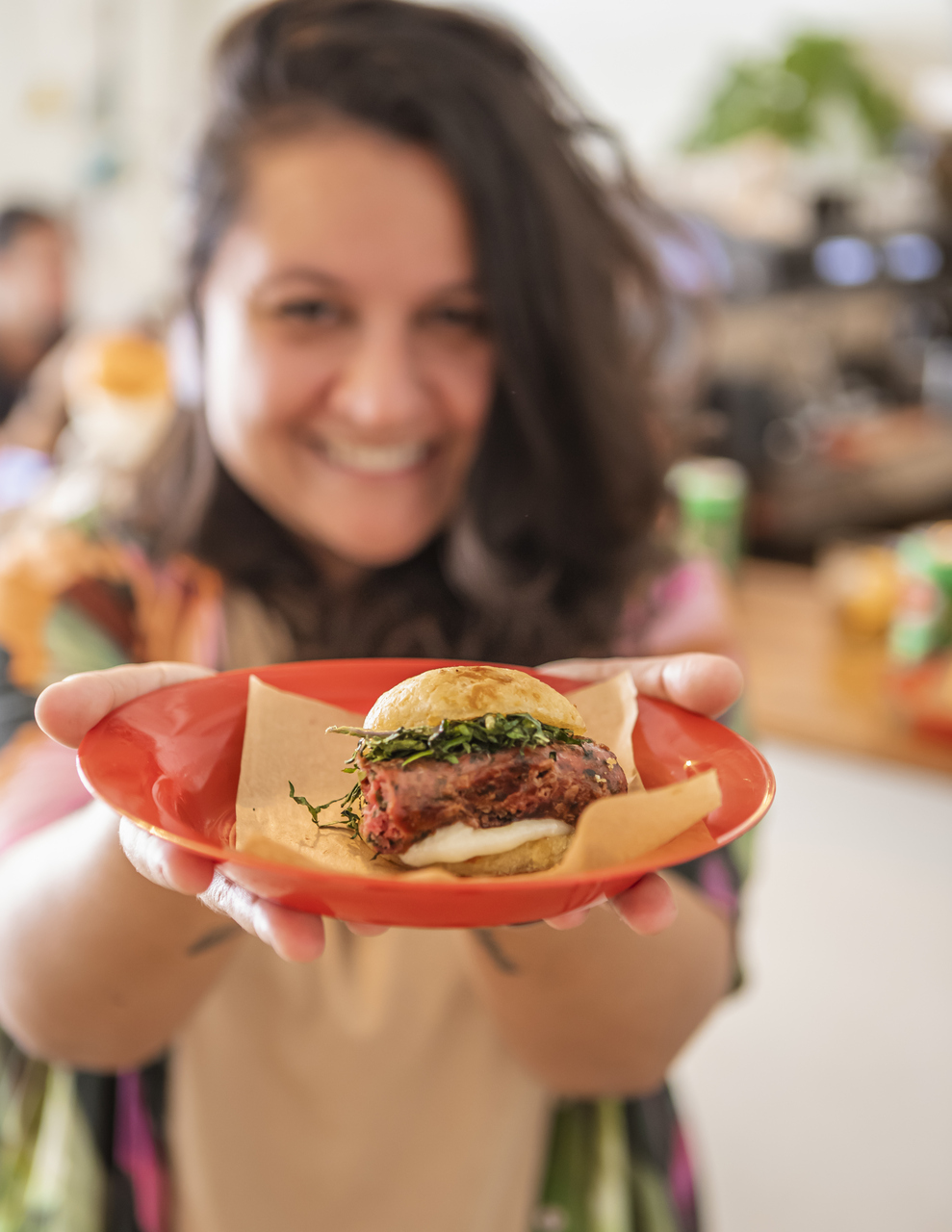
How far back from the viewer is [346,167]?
1220 millimetres

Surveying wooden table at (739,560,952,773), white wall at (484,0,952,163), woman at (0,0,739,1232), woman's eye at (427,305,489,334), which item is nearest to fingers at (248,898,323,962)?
woman at (0,0,739,1232)

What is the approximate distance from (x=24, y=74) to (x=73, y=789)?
525 centimetres

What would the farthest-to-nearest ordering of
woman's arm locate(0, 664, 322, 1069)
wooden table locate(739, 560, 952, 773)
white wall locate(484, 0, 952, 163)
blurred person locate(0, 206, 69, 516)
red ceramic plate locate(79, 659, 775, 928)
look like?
white wall locate(484, 0, 952, 163), blurred person locate(0, 206, 69, 516), wooden table locate(739, 560, 952, 773), woman's arm locate(0, 664, 322, 1069), red ceramic plate locate(79, 659, 775, 928)

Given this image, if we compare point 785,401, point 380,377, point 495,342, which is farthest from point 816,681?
point 785,401

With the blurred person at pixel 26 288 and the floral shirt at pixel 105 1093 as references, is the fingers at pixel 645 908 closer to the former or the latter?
the floral shirt at pixel 105 1093

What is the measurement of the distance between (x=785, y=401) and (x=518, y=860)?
413 cm

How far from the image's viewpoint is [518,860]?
2.36 feet

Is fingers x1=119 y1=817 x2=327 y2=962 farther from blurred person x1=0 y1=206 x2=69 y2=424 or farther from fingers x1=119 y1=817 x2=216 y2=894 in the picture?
blurred person x1=0 y1=206 x2=69 y2=424

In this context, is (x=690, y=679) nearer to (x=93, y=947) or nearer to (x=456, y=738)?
(x=456, y=738)

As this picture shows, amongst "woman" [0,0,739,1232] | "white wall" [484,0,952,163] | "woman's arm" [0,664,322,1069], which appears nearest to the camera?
"woman's arm" [0,664,322,1069]

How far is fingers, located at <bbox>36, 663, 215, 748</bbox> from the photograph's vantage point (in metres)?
0.69

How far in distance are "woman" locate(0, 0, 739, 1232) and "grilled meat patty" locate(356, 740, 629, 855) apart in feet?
0.96

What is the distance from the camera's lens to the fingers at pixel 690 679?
741 millimetres

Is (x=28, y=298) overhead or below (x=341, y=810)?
below
